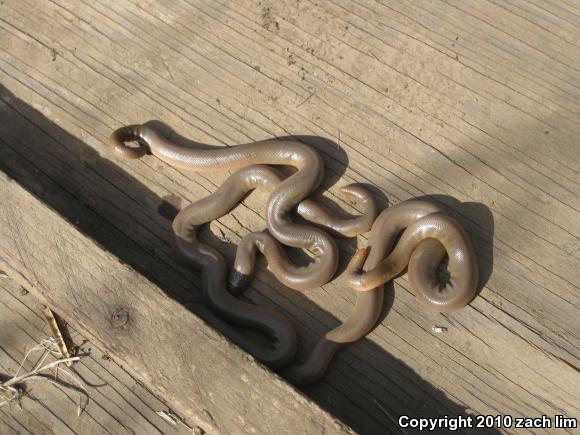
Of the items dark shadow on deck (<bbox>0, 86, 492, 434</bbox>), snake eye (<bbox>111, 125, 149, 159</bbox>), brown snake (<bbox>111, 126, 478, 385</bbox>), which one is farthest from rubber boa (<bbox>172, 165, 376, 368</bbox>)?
snake eye (<bbox>111, 125, 149, 159</bbox>)

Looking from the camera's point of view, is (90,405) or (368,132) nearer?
(90,405)

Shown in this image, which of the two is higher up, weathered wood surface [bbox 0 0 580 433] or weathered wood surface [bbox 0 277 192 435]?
weathered wood surface [bbox 0 0 580 433]

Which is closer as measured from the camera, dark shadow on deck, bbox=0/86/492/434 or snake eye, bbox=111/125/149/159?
dark shadow on deck, bbox=0/86/492/434

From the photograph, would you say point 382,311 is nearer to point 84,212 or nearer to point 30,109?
point 84,212

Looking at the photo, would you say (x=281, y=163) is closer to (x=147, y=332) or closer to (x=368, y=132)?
(x=368, y=132)

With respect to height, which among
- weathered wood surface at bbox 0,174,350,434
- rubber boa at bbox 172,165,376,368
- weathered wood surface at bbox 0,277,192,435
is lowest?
weathered wood surface at bbox 0,277,192,435

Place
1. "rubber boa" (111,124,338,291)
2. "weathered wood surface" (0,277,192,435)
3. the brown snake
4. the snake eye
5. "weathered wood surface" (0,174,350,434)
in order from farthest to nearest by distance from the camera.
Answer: the snake eye, "rubber boa" (111,124,338,291), the brown snake, "weathered wood surface" (0,277,192,435), "weathered wood surface" (0,174,350,434)

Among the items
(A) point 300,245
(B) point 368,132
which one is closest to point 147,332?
(A) point 300,245

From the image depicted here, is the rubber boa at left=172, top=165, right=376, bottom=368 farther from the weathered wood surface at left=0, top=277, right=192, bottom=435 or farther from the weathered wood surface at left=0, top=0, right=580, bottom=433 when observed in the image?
the weathered wood surface at left=0, top=277, right=192, bottom=435
